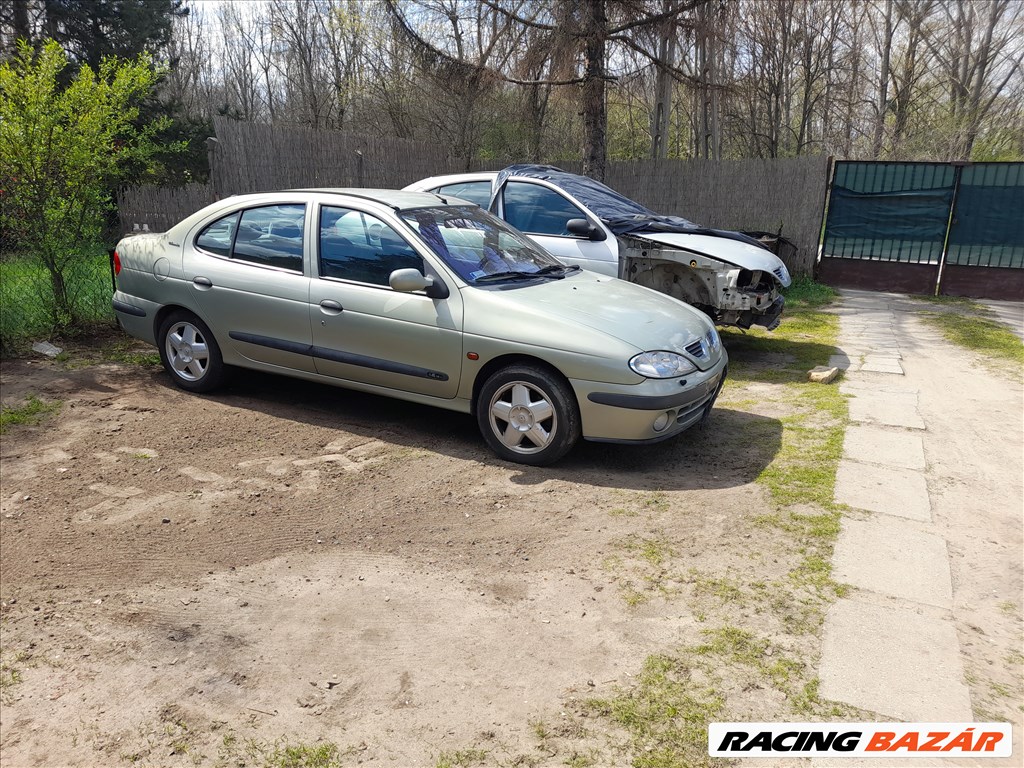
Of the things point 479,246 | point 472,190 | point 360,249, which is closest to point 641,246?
point 472,190

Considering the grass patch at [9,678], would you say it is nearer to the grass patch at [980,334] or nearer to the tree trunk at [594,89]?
the grass patch at [980,334]

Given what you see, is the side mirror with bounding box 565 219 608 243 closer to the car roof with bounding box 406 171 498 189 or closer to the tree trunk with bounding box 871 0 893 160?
the car roof with bounding box 406 171 498 189

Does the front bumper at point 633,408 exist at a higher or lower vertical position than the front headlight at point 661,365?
lower

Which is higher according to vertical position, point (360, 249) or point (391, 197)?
point (391, 197)

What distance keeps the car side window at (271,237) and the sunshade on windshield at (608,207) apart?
266cm

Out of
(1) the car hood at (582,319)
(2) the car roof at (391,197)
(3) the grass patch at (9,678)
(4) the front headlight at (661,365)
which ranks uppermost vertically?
(2) the car roof at (391,197)

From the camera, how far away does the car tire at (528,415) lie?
4.65m

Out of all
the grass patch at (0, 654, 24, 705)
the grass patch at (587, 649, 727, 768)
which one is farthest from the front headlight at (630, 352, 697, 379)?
the grass patch at (0, 654, 24, 705)

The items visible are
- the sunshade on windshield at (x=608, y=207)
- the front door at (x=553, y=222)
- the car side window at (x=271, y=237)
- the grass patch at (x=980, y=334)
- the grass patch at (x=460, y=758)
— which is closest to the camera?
the grass patch at (x=460, y=758)

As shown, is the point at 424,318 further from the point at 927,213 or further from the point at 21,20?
the point at 21,20

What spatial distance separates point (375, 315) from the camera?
517cm

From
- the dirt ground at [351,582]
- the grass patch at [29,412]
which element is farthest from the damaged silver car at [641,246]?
the grass patch at [29,412]

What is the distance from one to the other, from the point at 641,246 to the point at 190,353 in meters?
4.33

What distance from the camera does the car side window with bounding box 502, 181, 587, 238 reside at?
7.66 meters
